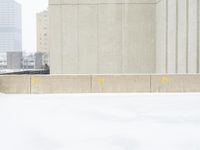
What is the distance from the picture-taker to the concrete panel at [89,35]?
37.0m

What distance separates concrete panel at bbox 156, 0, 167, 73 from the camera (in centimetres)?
3266

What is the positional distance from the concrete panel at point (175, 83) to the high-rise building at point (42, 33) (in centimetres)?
13031

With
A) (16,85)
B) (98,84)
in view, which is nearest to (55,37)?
(16,85)

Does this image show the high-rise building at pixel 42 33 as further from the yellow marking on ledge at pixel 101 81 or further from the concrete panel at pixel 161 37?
the yellow marking on ledge at pixel 101 81

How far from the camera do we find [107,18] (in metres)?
36.8

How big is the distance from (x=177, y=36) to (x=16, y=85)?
49.8 feet

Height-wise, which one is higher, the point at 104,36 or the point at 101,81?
the point at 104,36

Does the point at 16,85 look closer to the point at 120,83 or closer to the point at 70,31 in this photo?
the point at 120,83

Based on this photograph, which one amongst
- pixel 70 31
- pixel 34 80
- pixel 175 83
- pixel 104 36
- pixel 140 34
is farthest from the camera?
pixel 70 31

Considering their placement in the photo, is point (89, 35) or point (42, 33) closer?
point (89, 35)

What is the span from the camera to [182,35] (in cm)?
2711
